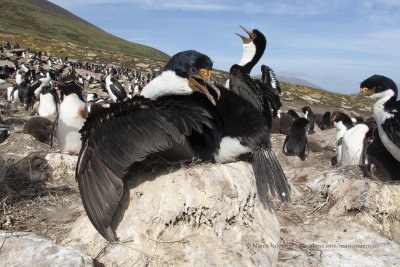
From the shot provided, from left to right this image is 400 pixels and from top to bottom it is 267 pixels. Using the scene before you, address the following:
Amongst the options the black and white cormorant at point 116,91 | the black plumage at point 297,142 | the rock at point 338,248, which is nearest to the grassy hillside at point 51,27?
the black and white cormorant at point 116,91

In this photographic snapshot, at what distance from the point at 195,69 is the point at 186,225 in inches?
53.6

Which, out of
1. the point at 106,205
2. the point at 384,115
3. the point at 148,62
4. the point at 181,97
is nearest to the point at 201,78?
the point at 181,97

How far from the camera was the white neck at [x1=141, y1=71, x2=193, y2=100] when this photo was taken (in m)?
3.37

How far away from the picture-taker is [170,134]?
2.93 meters

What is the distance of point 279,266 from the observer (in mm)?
3396

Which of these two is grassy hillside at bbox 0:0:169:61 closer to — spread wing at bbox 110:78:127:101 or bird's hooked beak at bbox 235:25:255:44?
spread wing at bbox 110:78:127:101

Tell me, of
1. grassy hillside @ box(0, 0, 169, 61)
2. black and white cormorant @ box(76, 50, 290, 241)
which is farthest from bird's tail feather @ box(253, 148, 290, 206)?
grassy hillside @ box(0, 0, 169, 61)

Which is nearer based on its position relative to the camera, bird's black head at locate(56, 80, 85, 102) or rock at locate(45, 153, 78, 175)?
rock at locate(45, 153, 78, 175)

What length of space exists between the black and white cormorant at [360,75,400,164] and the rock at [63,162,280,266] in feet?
9.48

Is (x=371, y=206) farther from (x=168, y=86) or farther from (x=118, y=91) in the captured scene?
(x=118, y=91)

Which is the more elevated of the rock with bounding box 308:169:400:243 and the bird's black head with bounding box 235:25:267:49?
the bird's black head with bounding box 235:25:267:49

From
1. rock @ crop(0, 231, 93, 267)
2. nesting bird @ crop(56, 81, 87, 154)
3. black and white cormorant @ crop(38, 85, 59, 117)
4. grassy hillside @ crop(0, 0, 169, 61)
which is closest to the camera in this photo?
rock @ crop(0, 231, 93, 267)

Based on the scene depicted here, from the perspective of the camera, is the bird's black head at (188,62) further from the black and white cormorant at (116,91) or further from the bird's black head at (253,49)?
the black and white cormorant at (116,91)

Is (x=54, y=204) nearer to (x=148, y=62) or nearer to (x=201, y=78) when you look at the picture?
(x=201, y=78)
